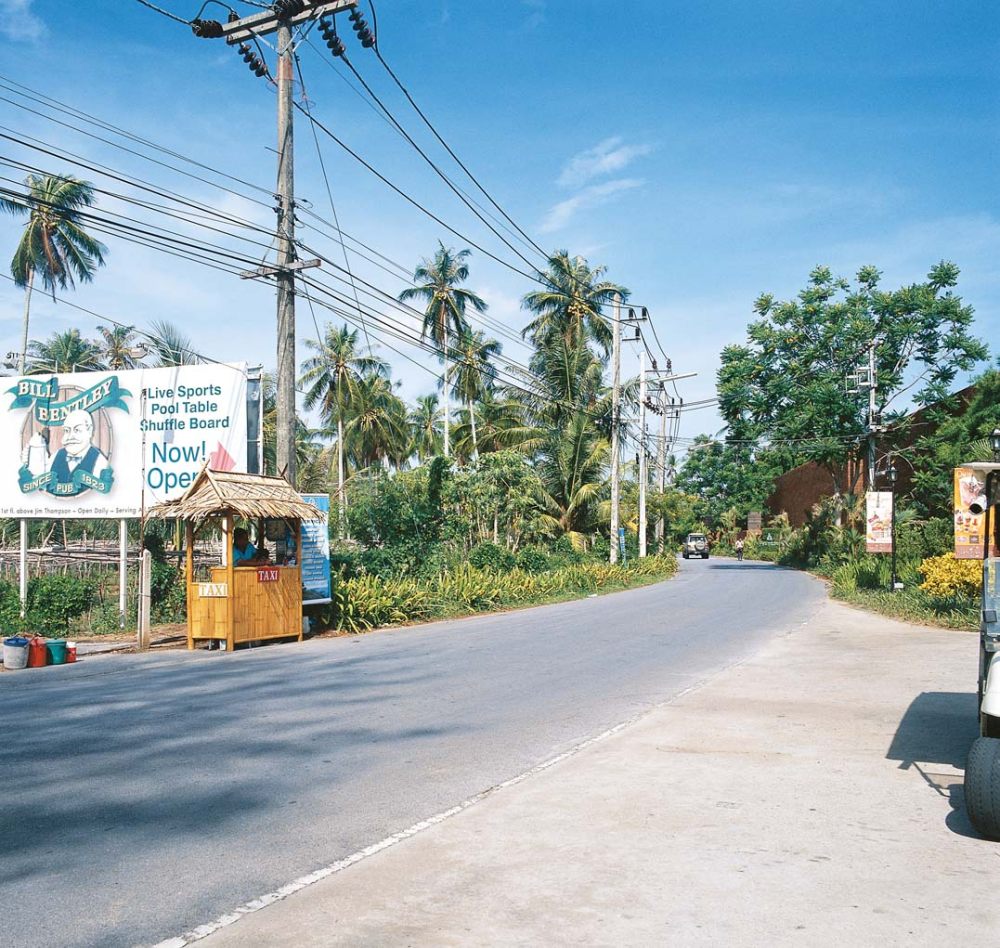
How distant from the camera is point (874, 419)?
37594 millimetres

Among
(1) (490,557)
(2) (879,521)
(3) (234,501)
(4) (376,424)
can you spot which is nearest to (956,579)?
(2) (879,521)

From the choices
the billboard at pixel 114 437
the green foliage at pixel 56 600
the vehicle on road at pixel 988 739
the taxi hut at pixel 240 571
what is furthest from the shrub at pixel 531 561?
the vehicle on road at pixel 988 739

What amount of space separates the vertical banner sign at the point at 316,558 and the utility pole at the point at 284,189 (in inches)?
29.5

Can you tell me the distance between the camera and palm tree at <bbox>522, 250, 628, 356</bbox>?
142 feet

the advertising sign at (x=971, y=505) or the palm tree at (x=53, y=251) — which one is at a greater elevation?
the palm tree at (x=53, y=251)

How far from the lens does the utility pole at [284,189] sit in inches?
669

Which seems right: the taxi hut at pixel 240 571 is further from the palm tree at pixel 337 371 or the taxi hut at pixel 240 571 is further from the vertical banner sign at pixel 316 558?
the palm tree at pixel 337 371

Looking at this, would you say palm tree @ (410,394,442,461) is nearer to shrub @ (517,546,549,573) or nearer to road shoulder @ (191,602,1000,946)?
shrub @ (517,546,549,573)

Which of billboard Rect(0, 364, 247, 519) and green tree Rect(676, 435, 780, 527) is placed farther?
green tree Rect(676, 435, 780, 527)

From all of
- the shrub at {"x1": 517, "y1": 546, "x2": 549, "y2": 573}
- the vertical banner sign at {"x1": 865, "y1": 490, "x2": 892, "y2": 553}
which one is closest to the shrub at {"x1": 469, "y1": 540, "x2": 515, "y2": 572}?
the shrub at {"x1": 517, "y1": 546, "x2": 549, "y2": 573}

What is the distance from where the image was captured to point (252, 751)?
26.2 ft

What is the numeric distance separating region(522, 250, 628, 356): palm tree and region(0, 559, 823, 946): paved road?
28310mm

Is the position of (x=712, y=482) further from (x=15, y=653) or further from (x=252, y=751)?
(x=252, y=751)

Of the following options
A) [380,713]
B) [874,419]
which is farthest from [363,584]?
[874,419]
